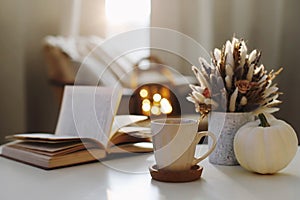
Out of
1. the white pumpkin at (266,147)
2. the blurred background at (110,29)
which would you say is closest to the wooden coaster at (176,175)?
the white pumpkin at (266,147)

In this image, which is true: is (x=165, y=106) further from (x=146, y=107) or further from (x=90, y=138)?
(x=90, y=138)

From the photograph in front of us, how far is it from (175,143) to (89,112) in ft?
1.07

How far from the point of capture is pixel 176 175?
0.82m

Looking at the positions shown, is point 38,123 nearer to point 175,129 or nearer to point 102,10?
point 102,10

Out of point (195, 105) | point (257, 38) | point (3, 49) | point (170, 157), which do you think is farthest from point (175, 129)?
point (257, 38)

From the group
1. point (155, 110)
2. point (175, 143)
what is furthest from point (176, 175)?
point (155, 110)

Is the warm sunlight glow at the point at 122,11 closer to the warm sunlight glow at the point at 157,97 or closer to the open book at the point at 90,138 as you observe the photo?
the open book at the point at 90,138

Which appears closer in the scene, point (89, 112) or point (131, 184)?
point (131, 184)

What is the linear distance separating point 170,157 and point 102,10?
2032 mm

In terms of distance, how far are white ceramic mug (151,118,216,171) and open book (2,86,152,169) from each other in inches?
6.2

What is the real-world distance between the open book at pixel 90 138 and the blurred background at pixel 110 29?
4.63 ft

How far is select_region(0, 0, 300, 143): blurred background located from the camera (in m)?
2.41

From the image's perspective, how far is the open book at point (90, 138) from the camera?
0.96m

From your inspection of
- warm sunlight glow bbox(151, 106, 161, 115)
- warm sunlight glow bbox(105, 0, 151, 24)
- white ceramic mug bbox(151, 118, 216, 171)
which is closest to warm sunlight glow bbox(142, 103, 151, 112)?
warm sunlight glow bbox(151, 106, 161, 115)
